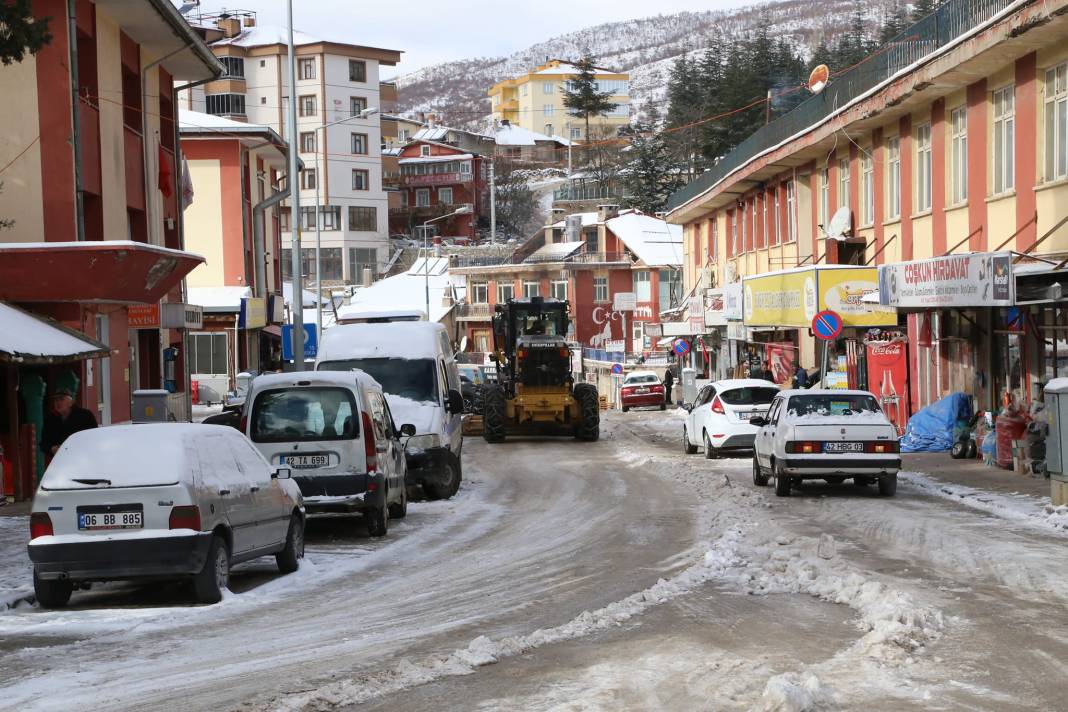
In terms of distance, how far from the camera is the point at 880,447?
745 inches

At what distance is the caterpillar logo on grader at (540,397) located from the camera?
34312 mm

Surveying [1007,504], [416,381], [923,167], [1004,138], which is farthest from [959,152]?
[416,381]

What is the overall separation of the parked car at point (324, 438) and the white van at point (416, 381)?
4254 millimetres

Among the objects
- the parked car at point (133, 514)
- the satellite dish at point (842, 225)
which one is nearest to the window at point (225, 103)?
the satellite dish at point (842, 225)

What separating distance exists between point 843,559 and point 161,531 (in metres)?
6.18

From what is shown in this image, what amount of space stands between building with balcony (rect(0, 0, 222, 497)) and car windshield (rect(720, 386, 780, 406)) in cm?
1092

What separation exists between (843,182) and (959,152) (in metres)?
9.01

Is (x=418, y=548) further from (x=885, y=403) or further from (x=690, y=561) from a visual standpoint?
(x=885, y=403)

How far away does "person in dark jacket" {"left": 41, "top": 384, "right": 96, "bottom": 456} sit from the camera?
16844 millimetres

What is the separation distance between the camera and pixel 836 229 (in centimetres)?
3506

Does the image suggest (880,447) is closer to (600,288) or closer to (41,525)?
(41,525)

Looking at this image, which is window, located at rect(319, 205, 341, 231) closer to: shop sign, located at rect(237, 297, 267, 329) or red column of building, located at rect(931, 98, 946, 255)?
shop sign, located at rect(237, 297, 267, 329)

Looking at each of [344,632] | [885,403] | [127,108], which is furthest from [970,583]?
[127,108]

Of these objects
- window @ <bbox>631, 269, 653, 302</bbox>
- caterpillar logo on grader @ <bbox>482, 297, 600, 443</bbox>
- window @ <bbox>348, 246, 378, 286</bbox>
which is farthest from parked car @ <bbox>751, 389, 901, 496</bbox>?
window @ <bbox>348, 246, 378, 286</bbox>
